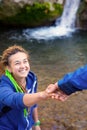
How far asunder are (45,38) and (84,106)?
7.09 m

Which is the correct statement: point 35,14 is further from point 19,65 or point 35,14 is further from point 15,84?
point 15,84

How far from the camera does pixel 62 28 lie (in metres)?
13.5

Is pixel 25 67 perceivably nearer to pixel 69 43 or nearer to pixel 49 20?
pixel 69 43

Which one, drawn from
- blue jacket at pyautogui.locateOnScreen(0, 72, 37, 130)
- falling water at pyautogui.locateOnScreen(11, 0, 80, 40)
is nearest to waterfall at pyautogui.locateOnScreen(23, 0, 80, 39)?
falling water at pyautogui.locateOnScreen(11, 0, 80, 40)

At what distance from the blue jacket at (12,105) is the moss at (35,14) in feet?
33.2

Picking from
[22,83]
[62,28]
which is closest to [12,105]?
[22,83]

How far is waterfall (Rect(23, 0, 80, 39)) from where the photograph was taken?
12.2 m

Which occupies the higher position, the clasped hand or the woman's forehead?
the woman's forehead

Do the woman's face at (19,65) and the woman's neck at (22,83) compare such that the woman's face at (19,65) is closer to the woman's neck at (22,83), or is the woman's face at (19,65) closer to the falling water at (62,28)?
the woman's neck at (22,83)

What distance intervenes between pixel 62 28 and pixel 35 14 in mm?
1252

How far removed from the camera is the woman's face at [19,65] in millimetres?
2822

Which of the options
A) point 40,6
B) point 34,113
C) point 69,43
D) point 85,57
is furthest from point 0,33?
point 34,113

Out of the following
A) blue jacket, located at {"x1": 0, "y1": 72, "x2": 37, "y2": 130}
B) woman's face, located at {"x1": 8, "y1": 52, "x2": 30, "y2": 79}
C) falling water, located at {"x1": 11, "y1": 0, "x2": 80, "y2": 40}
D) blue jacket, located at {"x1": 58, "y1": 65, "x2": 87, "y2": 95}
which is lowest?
blue jacket, located at {"x1": 0, "y1": 72, "x2": 37, "y2": 130}

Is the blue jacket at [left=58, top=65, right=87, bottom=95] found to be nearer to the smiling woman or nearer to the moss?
the smiling woman
